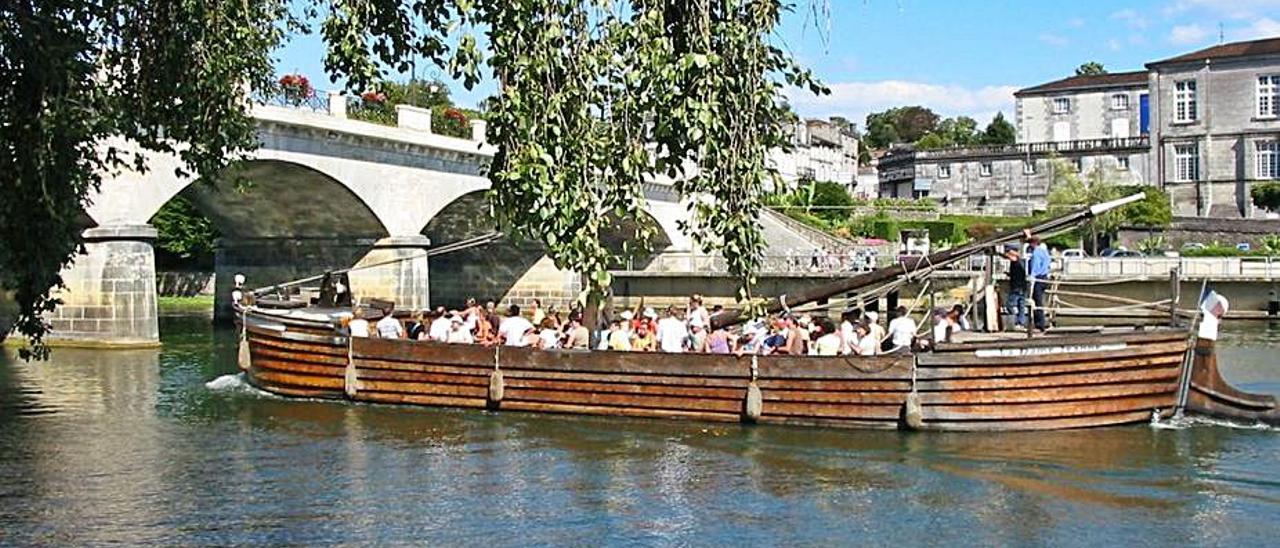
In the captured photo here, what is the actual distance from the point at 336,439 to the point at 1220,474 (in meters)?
10.4

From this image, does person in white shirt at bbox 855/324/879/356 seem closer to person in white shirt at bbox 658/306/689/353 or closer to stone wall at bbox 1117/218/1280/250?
person in white shirt at bbox 658/306/689/353

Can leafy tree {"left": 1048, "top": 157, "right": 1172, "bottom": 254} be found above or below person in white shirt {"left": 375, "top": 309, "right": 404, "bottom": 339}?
above

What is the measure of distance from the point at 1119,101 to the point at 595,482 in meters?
76.5

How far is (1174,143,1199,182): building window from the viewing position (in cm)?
7606

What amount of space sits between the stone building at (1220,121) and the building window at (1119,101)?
850cm

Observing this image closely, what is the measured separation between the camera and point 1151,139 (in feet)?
255

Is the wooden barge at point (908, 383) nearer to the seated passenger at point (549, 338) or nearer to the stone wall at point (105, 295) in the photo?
the seated passenger at point (549, 338)

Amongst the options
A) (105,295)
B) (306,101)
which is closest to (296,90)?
(306,101)

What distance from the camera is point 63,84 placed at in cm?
1144

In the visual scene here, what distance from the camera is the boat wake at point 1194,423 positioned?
59.8ft

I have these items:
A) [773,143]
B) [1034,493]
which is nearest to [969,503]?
[1034,493]

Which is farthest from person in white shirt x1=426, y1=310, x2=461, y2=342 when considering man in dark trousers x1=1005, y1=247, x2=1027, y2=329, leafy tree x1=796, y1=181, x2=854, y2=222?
leafy tree x1=796, y1=181, x2=854, y2=222

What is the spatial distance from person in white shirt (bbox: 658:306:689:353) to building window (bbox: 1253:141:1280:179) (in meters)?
61.4

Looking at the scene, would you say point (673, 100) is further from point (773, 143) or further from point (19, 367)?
point (19, 367)
